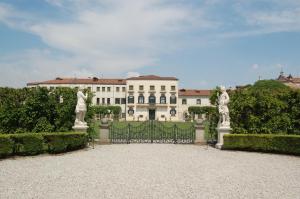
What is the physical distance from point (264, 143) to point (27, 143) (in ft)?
34.2

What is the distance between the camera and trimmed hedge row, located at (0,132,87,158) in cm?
1381

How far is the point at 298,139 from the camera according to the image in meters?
15.9

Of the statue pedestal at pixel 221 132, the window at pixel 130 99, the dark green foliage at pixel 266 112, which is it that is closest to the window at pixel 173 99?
the window at pixel 130 99

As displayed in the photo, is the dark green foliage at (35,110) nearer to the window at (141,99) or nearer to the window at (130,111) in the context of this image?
the window at (141,99)

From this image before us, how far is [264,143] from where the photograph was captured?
1692 cm

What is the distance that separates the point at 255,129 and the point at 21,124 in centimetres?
1214

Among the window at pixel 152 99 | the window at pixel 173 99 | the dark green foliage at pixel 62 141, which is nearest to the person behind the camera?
the dark green foliage at pixel 62 141

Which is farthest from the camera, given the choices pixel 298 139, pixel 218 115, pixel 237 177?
pixel 218 115

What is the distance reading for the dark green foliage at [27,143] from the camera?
1444 centimetres

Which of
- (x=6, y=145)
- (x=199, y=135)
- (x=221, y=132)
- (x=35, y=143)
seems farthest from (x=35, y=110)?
(x=221, y=132)

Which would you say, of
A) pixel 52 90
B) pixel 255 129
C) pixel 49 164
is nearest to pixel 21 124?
pixel 52 90

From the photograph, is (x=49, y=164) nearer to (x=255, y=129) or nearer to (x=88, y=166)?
(x=88, y=166)

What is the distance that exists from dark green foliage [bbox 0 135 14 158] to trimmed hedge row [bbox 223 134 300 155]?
391 inches

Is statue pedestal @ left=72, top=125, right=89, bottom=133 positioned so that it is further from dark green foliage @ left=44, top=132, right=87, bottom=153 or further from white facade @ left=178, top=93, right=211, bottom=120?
white facade @ left=178, top=93, right=211, bottom=120
